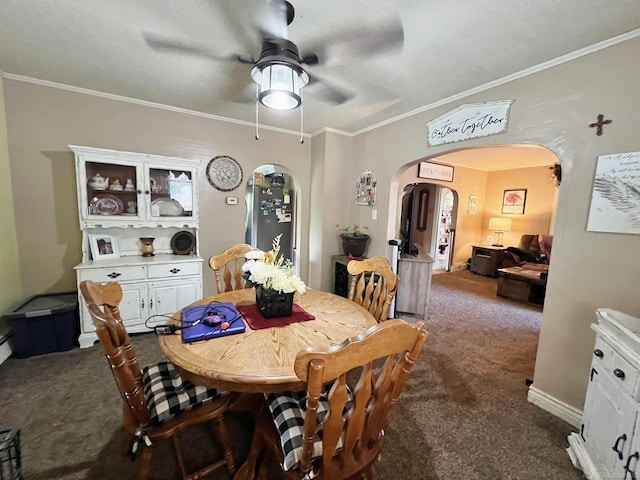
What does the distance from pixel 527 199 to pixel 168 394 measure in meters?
7.28

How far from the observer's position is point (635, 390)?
1.20 m

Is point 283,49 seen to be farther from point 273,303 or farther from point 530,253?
point 530,253

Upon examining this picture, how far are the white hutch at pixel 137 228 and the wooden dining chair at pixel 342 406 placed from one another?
2090mm

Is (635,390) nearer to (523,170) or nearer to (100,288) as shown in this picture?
(100,288)

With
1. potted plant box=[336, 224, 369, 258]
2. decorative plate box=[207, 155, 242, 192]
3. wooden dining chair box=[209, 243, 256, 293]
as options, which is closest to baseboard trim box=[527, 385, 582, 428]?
potted plant box=[336, 224, 369, 258]

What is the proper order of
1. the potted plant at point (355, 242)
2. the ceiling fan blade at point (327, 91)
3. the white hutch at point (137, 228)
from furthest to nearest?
the potted plant at point (355, 242)
the white hutch at point (137, 228)
the ceiling fan blade at point (327, 91)

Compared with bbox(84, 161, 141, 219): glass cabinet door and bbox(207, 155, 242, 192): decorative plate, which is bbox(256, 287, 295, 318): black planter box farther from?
bbox(207, 155, 242, 192): decorative plate

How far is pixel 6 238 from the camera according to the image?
2447 millimetres

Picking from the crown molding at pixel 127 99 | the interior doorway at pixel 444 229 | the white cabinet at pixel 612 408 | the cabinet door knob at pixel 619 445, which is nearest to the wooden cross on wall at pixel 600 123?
the white cabinet at pixel 612 408

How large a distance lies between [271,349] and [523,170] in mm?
7060

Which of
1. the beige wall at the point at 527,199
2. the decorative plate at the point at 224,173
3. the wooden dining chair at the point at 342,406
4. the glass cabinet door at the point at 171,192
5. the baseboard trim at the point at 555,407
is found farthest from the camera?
the beige wall at the point at 527,199

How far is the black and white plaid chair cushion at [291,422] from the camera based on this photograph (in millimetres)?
1002

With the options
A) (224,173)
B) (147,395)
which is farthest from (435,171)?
(147,395)

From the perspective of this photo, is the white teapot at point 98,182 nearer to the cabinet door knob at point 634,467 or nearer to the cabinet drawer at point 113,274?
the cabinet drawer at point 113,274
